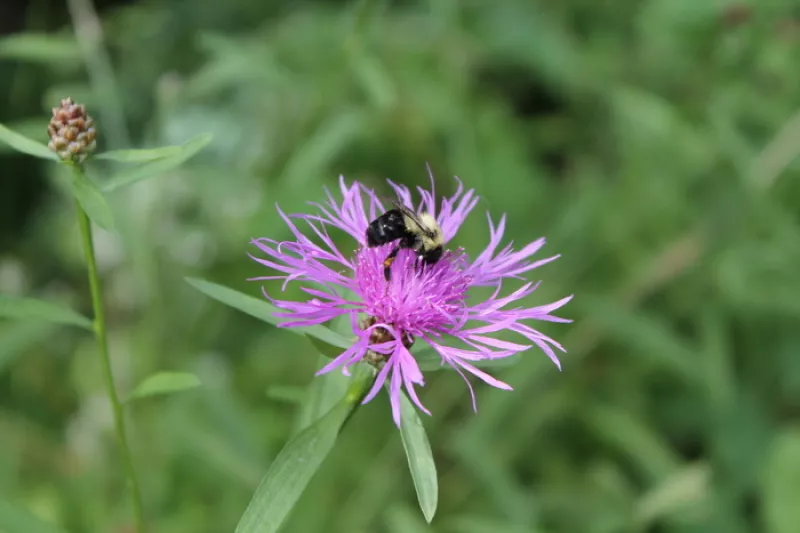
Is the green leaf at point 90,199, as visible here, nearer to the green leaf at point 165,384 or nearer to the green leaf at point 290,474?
the green leaf at point 165,384

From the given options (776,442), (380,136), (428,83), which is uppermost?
(428,83)

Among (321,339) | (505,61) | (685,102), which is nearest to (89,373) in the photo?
(321,339)

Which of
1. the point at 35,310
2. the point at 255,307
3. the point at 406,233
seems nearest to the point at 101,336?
the point at 35,310

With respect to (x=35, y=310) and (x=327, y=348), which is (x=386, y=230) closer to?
(x=327, y=348)

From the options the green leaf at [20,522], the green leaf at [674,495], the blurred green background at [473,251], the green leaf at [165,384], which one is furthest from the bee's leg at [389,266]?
the green leaf at [674,495]

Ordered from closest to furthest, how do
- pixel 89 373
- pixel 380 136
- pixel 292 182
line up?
pixel 292 182
pixel 89 373
pixel 380 136

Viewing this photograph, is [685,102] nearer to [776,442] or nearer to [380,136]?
[380,136]
